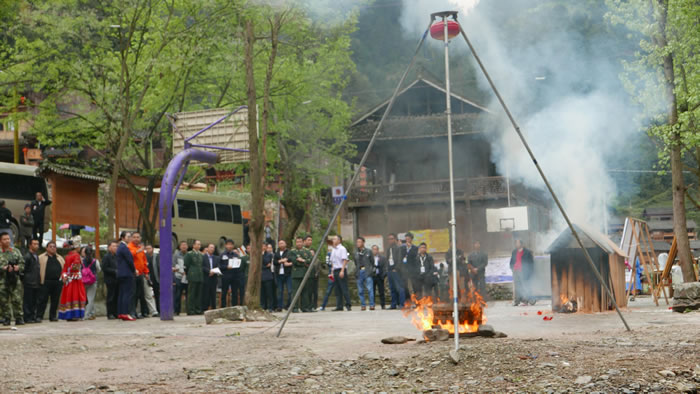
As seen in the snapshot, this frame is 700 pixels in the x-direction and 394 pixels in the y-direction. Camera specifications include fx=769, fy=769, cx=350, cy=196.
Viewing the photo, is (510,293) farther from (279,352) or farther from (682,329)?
(279,352)

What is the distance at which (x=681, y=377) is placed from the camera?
23.8ft

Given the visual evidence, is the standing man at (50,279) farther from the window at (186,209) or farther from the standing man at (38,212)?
the window at (186,209)

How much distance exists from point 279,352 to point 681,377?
4.79 meters

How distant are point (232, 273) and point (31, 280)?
5.78 metres

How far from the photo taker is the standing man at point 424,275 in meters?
20.8

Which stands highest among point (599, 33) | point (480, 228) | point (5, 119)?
point (599, 33)

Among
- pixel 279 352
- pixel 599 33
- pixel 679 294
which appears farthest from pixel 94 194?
pixel 599 33

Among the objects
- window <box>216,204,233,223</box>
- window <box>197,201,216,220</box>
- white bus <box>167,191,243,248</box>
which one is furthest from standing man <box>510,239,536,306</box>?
window <box>216,204,233,223</box>

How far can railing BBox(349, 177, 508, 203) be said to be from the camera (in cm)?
3616

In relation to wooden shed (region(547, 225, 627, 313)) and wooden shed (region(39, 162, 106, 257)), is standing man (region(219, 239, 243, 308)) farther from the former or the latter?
wooden shed (region(547, 225, 627, 313))

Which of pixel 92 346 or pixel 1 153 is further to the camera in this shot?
pixel 1 153

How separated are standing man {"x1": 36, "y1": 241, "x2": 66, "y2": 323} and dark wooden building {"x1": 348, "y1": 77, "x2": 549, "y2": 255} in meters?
21.2

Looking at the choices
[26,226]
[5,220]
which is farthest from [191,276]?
[26,226]

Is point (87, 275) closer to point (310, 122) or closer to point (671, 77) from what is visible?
point (671, 77)
